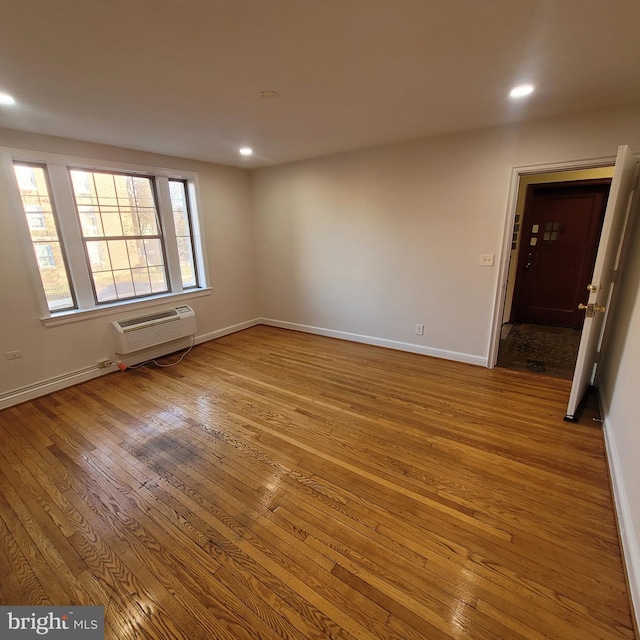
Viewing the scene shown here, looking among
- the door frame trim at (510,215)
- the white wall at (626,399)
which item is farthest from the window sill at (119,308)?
the white wall at (626,399)

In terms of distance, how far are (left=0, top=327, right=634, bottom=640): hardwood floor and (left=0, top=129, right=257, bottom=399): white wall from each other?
1.47 feet

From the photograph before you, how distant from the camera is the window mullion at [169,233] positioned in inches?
154

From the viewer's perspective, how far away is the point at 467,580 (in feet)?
4.58

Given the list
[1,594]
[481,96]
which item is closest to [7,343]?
[1,594]

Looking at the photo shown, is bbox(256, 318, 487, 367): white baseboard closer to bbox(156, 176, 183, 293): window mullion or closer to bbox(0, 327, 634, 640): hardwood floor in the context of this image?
bbox(0, 327, 634, 640): hardwood floor

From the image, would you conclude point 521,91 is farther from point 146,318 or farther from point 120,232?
point 146,318

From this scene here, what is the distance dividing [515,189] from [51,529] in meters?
4.30

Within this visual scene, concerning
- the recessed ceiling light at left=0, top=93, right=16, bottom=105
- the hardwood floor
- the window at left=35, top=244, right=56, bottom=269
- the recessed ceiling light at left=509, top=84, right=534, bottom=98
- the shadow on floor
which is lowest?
the hardwood floor

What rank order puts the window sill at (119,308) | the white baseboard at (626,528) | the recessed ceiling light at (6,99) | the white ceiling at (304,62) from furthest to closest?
the window sill at (119,308), the recessed ceiling light at (6,99), the white ceiling at (304,62), the white baseboard at (626,528)

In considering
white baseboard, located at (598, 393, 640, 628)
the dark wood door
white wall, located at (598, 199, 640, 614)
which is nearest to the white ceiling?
white wall, located at (598, 199, 640, 614)

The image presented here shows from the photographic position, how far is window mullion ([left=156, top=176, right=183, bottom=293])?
12.8ft

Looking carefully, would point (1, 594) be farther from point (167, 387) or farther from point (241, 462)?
point (167, 387)

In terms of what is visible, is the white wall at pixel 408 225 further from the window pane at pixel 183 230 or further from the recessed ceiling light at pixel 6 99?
the recessed ceiling light at pixel 6 99

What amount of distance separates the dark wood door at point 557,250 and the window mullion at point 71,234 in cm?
602
